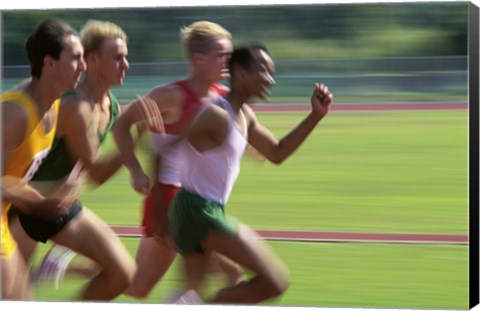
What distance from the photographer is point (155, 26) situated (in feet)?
20.1

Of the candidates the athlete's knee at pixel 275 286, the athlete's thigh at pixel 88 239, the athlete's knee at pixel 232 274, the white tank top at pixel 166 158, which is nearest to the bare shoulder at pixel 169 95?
the white tank top at pixel 166 158

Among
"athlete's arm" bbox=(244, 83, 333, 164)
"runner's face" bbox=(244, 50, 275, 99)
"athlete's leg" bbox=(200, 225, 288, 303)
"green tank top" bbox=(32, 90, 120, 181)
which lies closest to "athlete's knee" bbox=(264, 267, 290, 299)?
"athlete's leg" bbox=(200, 225, 288, 303)

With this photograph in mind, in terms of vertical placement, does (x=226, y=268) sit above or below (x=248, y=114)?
below

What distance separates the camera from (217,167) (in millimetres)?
5438

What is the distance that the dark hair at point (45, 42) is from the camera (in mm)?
5551

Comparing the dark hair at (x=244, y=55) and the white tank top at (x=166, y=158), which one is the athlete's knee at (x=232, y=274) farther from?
the dark hair at (x=244, y=55)

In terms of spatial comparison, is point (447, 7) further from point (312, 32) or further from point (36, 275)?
point (36, 275)

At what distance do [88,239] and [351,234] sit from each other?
75.9 inches

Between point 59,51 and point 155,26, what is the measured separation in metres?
0.67

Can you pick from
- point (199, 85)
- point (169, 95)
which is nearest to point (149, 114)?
point (169, 95)

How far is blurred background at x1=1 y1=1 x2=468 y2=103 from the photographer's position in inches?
232

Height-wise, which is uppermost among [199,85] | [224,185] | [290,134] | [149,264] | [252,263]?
[199,85]

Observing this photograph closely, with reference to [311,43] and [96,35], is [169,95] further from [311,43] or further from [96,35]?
[311,43]

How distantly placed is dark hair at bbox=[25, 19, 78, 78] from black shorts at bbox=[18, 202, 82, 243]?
557 millimetres
